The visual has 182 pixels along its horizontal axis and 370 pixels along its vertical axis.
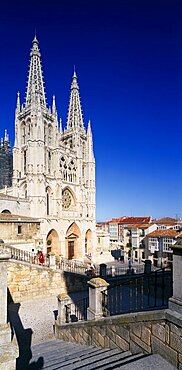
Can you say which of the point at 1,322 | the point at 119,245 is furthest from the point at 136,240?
the point at 1,322

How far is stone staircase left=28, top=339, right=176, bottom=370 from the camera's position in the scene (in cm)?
318

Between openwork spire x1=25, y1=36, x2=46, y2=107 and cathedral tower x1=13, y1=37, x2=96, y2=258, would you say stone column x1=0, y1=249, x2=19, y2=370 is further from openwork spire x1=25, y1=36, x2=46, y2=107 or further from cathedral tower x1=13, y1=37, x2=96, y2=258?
openwork spire x1=25, y1=36, x2=46, y2=107

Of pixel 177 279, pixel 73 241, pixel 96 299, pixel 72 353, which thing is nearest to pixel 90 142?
pixel 73 241

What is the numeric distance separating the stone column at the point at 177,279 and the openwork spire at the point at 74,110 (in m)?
40.7

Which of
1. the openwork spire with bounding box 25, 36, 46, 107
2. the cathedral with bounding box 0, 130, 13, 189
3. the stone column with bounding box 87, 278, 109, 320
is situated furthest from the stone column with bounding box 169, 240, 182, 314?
the cathedral with bounding box 0, 130, 13, 189

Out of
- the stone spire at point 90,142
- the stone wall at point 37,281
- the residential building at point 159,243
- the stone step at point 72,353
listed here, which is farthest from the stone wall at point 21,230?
the stone spire at point 90,142

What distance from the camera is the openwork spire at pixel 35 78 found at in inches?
1344

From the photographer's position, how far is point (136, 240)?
37594 mm

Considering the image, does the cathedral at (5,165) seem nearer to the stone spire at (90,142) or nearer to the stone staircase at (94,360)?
the stone spire at (90,142)

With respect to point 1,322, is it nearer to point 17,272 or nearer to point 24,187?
point 17,272

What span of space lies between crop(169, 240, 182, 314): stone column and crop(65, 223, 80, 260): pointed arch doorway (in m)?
32.4

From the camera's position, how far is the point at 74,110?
4428cm

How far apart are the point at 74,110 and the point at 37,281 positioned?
36912 millimetres

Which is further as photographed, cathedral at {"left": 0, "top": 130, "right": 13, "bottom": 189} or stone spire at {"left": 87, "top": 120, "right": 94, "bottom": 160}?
A: cathedral at {"left": 0, "top": 130, "right": 13, "bottom": 189}
